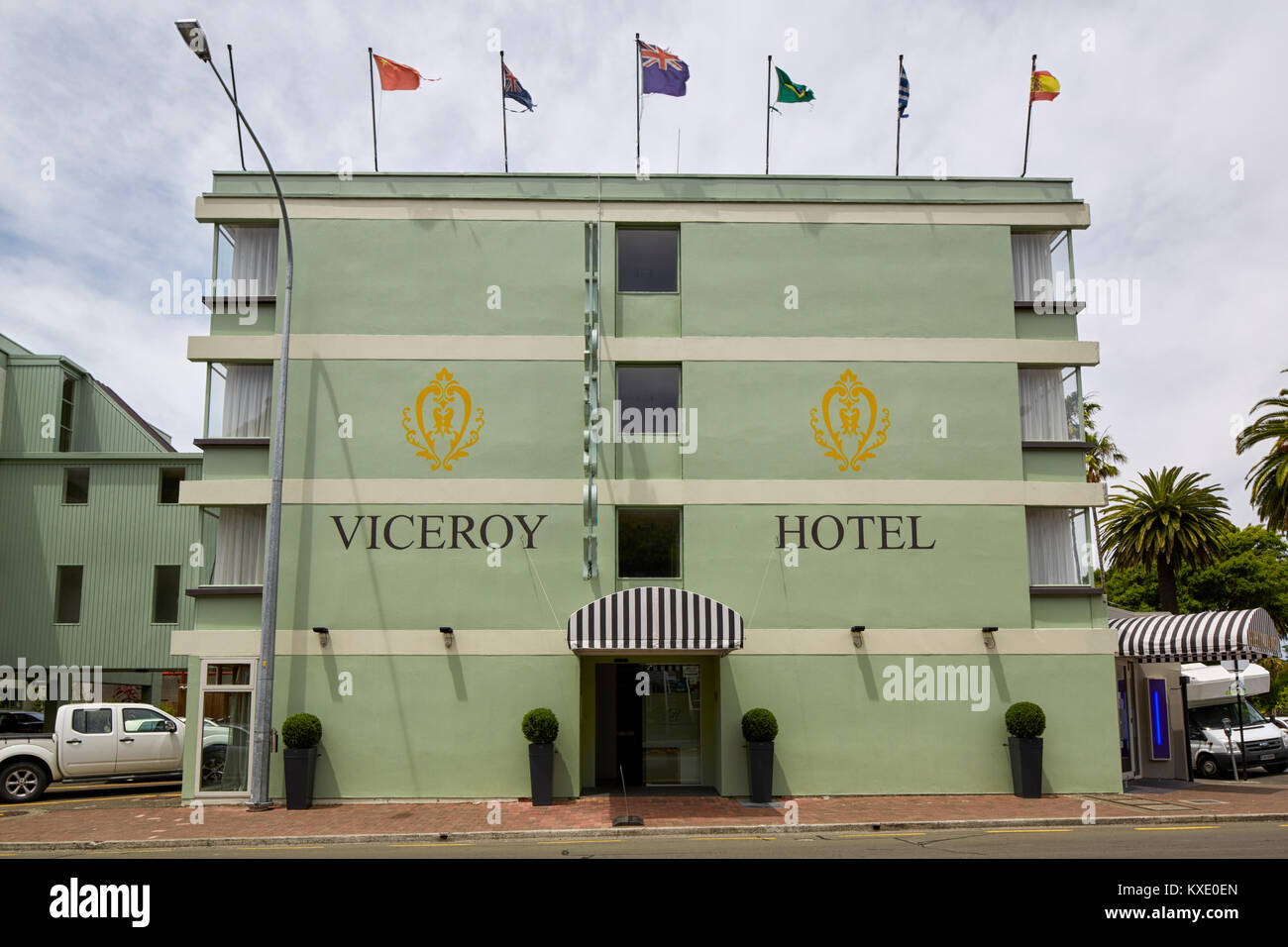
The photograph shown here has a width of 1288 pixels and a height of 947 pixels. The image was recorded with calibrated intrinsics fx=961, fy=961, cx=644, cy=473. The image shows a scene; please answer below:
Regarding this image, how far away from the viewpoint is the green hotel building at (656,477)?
1931 centimetres

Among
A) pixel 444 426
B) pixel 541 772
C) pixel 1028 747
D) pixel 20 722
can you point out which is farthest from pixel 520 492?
pixel 20 722

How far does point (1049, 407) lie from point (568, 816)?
43.5 feet

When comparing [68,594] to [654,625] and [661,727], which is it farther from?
[654,625]

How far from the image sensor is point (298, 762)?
60.0ft

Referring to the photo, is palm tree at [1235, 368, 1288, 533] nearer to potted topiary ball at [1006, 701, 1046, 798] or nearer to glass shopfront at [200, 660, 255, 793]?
potted topiary ball at [1006, 701, 1046, 798]

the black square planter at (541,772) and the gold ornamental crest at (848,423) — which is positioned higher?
the gold ornamental crest at (848,423)

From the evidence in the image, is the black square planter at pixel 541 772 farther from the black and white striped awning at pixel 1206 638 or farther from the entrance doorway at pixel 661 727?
the black and white striped awning at pixel 1206 638

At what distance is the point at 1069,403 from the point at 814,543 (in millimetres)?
6589

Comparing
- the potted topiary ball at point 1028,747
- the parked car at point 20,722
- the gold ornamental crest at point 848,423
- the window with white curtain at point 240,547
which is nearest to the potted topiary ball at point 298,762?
the window with white curtain at point 240,547

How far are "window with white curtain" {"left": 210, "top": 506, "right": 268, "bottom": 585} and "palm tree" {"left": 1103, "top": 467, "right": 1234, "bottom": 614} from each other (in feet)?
111

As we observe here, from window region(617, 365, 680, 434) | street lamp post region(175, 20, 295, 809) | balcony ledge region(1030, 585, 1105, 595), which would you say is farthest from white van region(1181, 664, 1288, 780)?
street lamp post region(175, 20, 295, 809)

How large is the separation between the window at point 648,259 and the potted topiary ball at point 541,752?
30.5ft

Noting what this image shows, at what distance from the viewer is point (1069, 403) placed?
21047 millimetres
